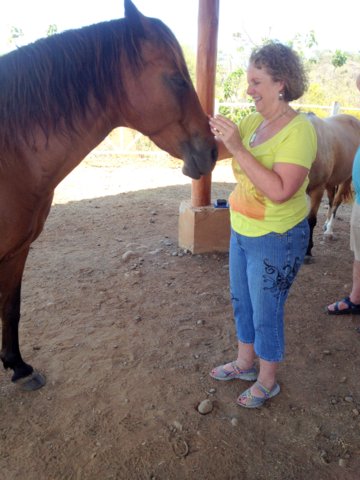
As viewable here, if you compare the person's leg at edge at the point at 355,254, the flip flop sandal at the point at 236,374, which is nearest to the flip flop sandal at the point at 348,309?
the person's leg at edge at the point at 355,254

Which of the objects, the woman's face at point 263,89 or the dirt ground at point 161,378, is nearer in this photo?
the woman's face at point 263,89

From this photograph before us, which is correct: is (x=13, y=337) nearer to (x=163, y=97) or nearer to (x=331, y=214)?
(x=163, y=97)

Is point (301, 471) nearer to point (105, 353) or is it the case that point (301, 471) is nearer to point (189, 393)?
point (189, 393)

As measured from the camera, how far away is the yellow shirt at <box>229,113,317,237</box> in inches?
58.6

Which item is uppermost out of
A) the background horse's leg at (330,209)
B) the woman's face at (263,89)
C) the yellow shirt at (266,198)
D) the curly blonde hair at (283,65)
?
the curly blonde hair at (283,65)

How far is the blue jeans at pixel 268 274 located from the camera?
66.3 inches

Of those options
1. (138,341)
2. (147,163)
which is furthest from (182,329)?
(147,163)

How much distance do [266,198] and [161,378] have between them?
1326 millimetres

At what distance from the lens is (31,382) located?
85.2 inches

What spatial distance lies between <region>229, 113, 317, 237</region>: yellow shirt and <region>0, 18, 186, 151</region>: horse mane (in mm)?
608

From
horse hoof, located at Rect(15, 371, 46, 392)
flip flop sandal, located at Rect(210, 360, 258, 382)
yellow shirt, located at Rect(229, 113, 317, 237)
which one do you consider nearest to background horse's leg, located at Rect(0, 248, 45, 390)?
horse hoof, located at Rect(15, 371, 46, 392)

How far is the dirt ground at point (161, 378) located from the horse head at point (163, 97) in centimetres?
131

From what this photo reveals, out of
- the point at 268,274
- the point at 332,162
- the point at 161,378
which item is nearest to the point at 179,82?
the point at 268,274

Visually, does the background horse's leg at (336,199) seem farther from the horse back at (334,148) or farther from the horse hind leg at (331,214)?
the horse back at (334,148)
